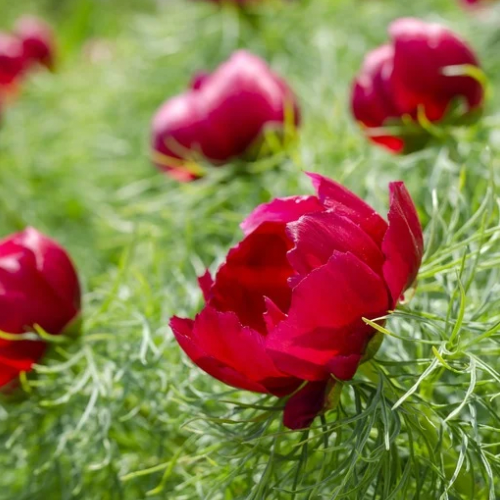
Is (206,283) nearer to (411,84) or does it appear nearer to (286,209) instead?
(286,209)

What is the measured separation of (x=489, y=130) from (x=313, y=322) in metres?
0.23

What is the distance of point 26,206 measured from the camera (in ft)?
2.06

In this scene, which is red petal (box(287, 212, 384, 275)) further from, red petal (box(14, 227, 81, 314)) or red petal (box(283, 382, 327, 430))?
red petal (box(14, 227, 81, 314))

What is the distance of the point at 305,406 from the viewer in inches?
10.5

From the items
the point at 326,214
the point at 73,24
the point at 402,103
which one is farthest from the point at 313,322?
the point at 73,24

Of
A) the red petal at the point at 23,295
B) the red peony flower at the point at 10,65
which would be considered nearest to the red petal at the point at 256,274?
the red petal at the point at 23,295

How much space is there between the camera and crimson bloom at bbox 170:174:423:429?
247mm

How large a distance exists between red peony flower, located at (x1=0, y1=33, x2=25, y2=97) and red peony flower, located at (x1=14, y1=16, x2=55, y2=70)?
1 cm

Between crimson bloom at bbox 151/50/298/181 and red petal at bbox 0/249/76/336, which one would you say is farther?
crimson bloom at bbox 151/50/298/181

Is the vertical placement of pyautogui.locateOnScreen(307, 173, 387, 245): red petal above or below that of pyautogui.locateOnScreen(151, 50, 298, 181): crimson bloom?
above

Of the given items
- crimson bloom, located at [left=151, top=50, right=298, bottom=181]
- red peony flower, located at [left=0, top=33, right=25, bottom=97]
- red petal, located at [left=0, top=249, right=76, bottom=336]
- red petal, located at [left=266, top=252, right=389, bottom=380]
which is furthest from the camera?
red peony flower, located at [left=0, top=33, right=25, bottom=97]

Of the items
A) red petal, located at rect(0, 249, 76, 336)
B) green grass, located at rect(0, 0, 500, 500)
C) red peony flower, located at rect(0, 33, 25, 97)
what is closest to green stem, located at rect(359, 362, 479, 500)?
green grass, located at rect(0, 0, 500, 500)

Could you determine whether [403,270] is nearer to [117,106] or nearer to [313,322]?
[313,322]

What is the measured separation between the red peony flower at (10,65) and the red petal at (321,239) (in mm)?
578
